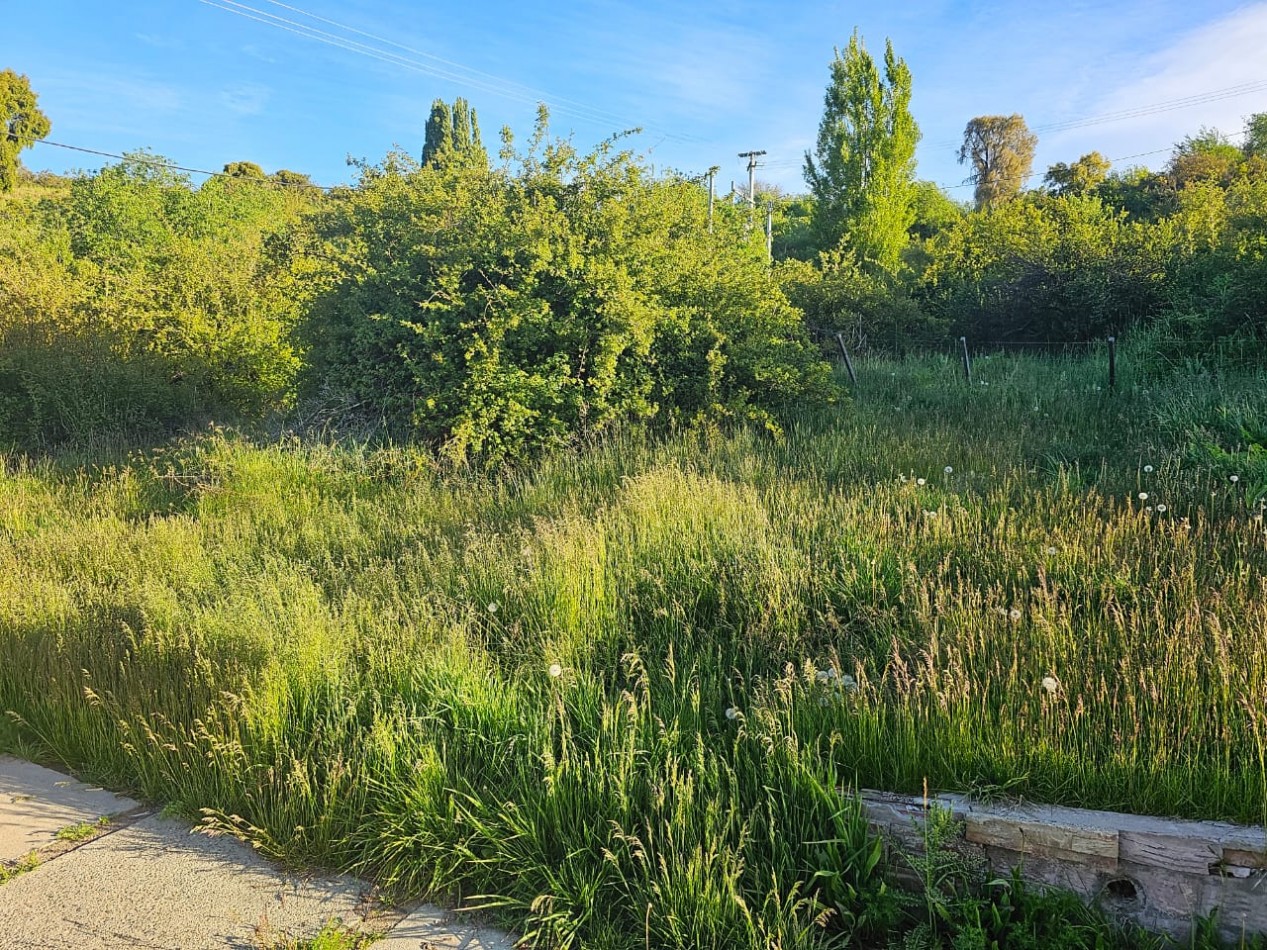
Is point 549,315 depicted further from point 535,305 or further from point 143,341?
point 143,341

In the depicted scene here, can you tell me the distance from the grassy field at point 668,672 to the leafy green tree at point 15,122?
36.1 metres

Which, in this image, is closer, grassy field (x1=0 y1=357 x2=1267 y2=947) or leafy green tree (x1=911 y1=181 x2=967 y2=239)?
grassy field (x1=0 y1=357 x2=1267 y2=947)

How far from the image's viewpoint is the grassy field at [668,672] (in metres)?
2.65

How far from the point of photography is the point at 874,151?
28531mm

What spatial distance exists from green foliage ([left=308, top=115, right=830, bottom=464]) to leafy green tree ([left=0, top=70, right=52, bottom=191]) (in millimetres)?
31620

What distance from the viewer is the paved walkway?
8.22ft

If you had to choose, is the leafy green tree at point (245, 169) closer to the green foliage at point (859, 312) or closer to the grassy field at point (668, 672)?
the green foliage at point (859, 312)

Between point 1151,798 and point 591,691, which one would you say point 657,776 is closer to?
point 591,691

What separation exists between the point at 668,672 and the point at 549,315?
5399 mm

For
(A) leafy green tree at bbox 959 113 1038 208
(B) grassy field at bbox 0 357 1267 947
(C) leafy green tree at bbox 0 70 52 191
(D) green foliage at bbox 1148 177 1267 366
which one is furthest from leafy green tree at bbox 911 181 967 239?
(C) leafy green tree at bbox 0 70 52 191

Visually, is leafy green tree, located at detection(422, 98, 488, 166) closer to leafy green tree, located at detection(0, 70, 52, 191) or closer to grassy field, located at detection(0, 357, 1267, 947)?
grassy field, located at detection(0, 357, 1267, 947)

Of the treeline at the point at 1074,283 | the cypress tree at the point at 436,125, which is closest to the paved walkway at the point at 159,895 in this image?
the treeline at the point at 1074,283

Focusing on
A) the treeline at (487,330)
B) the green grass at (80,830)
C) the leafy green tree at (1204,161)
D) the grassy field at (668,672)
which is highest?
the leafy green tree at (1204,161)

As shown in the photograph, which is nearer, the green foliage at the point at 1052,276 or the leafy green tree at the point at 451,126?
the green foliage at the point at 1052,276
